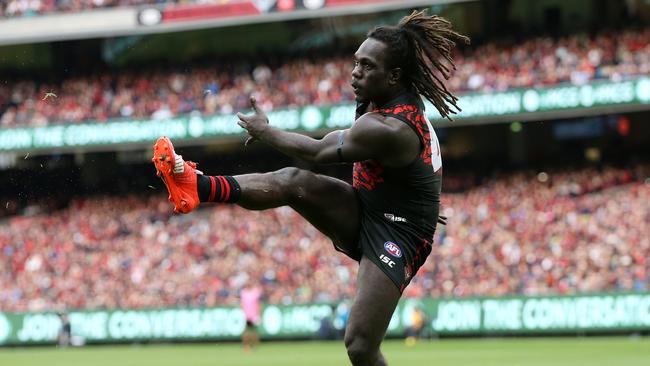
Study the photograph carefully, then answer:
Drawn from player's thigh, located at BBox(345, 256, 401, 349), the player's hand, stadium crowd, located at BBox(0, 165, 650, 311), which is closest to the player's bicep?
the player's hand

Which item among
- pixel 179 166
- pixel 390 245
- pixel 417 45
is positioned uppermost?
pixel 417 45

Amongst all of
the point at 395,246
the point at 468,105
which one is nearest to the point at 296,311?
the point at 468,105

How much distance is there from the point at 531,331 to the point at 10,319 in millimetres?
13295

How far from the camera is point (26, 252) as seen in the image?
33.0m

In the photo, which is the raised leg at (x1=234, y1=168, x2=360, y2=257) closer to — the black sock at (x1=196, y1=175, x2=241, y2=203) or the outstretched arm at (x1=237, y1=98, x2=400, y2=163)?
the black sock at (x1=196, y1=175, x2=241, y2=203)

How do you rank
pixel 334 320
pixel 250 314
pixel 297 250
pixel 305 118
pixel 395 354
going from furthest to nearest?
1. pixel 305 118
2. pixel 297 250
3. pixel 334 320
4. pixel 250 314
5. pixel 395 354

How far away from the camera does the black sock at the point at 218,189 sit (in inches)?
317

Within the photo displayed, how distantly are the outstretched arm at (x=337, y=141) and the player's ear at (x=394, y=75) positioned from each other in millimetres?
364

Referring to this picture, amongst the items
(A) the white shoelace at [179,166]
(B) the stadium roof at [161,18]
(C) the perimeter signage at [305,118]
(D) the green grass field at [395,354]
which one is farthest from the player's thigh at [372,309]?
(B) the stadium roof at [161,18]

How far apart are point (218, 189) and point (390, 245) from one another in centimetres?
128

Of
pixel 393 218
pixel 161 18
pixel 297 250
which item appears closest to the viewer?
pixel 393 218

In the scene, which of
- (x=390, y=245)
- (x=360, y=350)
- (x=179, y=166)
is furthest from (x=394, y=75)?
(x=360, y=350)

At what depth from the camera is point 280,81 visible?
34375 millimetres

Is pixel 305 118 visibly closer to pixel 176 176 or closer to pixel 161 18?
pixel 161 18
